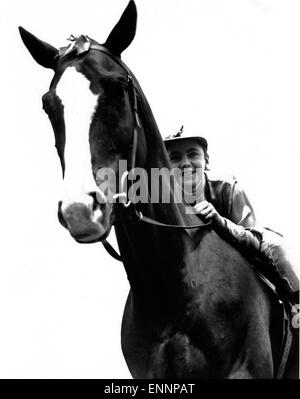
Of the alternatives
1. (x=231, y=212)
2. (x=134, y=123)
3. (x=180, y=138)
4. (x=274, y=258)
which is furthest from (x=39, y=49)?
(x=274, y=258)

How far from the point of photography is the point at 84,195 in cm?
330

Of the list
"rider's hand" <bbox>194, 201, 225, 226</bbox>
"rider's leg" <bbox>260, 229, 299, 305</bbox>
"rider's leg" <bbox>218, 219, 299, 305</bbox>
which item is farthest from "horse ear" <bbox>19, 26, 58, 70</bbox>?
"rider's leg" <bbox>260, 229, 299, 305</bbox>

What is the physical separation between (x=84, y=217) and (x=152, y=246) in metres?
0.78

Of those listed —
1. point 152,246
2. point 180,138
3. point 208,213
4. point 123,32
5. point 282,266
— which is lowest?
point 282,266

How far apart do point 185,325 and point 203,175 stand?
4.93 feet

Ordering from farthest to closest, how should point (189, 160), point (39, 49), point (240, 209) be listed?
point (189, 160) → point (240, 209) → point (39, 49)

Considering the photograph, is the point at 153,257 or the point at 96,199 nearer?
the point at 96,199

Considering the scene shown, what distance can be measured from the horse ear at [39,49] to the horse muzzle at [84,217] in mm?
1319

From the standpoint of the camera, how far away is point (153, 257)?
397cm

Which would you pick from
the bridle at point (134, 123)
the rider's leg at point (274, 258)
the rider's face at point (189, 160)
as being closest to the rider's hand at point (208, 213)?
the rider's leg at point (274, 258)

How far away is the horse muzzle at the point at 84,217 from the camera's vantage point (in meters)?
3.27

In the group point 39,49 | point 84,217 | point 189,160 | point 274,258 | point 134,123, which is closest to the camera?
point 84,217

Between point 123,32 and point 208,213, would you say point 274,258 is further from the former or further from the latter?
point 123,32
